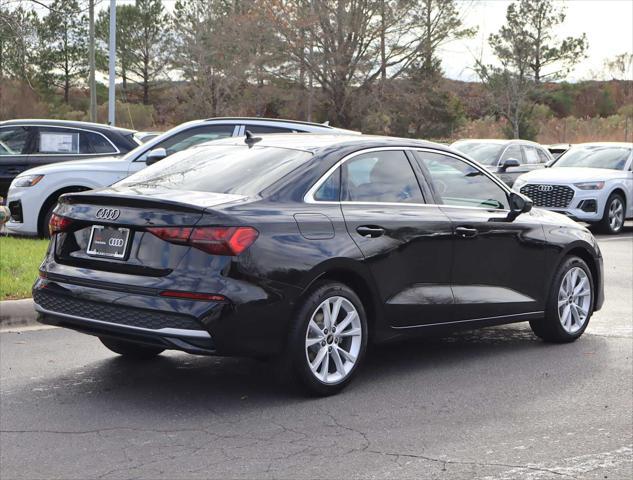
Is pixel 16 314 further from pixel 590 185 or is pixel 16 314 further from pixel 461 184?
pixel 590 185

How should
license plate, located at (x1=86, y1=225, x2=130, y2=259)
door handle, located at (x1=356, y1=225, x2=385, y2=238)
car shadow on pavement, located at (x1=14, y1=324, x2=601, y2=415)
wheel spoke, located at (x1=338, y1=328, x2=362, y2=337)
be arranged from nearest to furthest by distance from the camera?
license plate, located at (x1=86, y1=225, x2=130, y2=259) → car shadow on pavement, located at (x1=14, y1=324, x2=601, y2=415) → wheel spoke, located at (x1=338, y1=328, x2=362, y2=337) → door handle, located at (x1=356, y1=225, x2=385, y2=238)

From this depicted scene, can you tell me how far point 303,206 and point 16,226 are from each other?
26.5ft

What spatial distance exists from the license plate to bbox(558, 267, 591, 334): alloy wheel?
12.0ft

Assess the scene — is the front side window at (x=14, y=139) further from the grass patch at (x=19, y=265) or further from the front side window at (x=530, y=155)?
the front side window at (x=530, y=155)

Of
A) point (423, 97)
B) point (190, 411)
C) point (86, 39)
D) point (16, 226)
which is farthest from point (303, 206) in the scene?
point (86, 39)

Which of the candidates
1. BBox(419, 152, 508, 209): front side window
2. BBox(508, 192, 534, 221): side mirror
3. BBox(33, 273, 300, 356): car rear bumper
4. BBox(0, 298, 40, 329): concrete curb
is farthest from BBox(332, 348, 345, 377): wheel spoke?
BBox(0, 298, 40, 329): concrete curb

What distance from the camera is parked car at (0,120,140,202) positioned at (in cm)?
1501

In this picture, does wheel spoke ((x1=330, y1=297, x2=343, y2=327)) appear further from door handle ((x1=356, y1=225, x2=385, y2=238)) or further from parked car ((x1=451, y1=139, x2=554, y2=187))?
parked car ((x1=451, y1=139, x2=554, y2=187))

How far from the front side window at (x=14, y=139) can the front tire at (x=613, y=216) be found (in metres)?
9.71

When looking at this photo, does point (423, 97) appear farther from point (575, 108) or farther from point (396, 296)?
point (396, 296)

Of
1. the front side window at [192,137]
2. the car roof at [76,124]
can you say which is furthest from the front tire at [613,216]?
the car roof at [76,124]

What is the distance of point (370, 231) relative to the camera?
6.46 m

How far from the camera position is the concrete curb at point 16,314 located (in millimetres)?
8484

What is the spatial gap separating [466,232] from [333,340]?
1.47m
